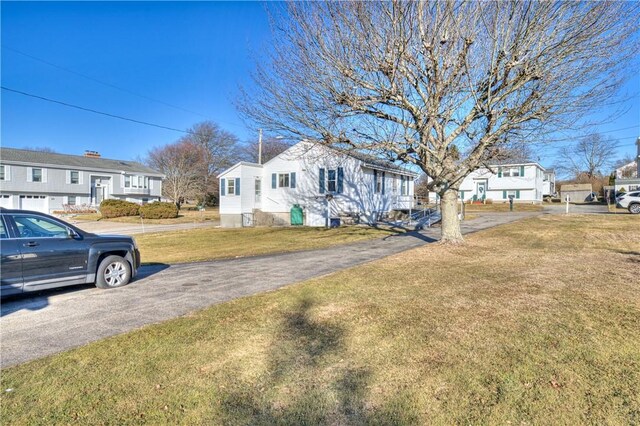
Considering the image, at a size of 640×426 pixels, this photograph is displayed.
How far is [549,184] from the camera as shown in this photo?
61.7 metres

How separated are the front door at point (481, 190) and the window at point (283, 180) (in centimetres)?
3387

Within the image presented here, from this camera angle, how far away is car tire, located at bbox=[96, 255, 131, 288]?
6996mm

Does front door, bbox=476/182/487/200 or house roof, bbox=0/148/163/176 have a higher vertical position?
house roof, bbox=0/148/163/176

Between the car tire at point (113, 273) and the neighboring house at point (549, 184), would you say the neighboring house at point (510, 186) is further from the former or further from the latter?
the car tire at point (113, 273)

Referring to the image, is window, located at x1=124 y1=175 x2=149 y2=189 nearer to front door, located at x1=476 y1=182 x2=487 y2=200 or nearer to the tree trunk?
front door, located at x1=476 y1=182 x2=487 y2=200

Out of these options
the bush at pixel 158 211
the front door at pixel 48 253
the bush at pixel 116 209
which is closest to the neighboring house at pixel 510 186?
the bush at pixel 158 211

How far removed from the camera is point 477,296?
571 cm

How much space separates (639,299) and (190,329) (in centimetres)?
635

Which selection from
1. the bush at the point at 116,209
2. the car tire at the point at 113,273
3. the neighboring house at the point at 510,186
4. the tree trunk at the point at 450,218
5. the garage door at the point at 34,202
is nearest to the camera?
the car tire at the point at 113,273

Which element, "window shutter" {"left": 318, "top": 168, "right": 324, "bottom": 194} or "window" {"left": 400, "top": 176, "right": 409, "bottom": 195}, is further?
"window" {"left": 400, "top": 176, "right": 409, "bottom": 195}

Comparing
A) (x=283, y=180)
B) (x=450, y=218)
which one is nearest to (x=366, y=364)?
(x=450, y=218)

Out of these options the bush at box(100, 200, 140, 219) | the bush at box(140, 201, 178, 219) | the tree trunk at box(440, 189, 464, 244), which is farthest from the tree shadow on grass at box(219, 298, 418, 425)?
the bush at box(100, 200, 140, 219)

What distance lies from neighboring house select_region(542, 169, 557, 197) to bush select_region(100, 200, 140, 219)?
56.7 metres

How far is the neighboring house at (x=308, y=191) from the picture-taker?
917 inches
